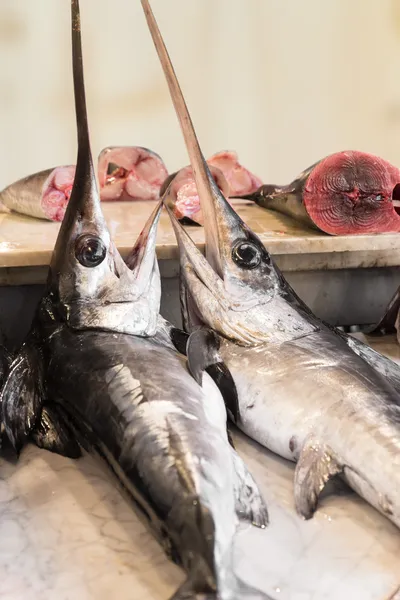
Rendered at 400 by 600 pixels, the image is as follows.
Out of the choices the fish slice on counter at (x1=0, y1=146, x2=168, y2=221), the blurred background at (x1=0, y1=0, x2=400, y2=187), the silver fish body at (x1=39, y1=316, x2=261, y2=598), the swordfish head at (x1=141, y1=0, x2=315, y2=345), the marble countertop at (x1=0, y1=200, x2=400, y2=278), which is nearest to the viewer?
the silver fish body at (x1=39, y1=316, x2=261, y2=598)

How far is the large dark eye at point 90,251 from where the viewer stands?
1140mm

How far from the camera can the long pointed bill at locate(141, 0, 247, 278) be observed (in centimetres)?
119

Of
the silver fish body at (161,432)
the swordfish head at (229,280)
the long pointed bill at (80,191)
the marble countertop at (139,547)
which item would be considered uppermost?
the long pointed bill at (80,191)

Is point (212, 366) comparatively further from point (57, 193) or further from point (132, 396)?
point (57, 193)

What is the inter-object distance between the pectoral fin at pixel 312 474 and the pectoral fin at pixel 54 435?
1.38 ft

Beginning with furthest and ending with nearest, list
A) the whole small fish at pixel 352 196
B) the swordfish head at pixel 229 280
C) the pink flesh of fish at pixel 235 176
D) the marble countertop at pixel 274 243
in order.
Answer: the pink flesh of fish at pixel 235 176 → the whole small fish at pixel 352 196 → the marble countertop at pixel 274 243 → the swordfish head at pixel 229 280

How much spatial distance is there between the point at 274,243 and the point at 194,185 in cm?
46

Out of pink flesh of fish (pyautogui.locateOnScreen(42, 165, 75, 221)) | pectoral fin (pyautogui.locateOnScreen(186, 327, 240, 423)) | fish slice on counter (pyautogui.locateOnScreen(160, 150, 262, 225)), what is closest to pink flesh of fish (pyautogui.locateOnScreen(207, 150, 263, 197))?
fish slice on counter (pyautogui.locateOnScreen(160, 150, 262, 225))

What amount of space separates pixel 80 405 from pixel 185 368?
21 cm

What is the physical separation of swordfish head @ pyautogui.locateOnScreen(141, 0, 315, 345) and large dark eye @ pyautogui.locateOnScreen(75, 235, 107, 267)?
0.60 feet

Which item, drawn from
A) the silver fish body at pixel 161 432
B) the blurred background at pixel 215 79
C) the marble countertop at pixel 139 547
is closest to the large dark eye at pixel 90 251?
the silver fish body at pixel 161 432

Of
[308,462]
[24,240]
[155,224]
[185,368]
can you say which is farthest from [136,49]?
[308,462]

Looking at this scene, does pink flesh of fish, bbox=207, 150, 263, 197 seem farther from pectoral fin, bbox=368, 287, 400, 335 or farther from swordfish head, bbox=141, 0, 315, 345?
swordfish head, bbox=141, 0, 315, 345

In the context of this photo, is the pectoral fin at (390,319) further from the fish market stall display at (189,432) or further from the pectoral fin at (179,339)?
the pectoral fin at (179,339)
